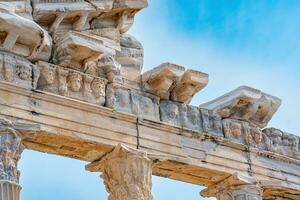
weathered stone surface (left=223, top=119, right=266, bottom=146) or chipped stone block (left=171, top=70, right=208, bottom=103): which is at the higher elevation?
chipped stone block (left=171, top=70, right=208, bottom=103)

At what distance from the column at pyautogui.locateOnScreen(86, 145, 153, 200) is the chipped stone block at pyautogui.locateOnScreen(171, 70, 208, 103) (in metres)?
1.76

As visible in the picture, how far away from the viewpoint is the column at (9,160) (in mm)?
13891

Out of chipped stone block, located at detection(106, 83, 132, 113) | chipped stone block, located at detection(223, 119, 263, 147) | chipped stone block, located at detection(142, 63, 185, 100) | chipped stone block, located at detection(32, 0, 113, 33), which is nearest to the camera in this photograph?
chipped stone block, located at detection(32, 0, 113, 33)

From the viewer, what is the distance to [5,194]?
1386 centimetres

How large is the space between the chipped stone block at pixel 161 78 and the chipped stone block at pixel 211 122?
99cm

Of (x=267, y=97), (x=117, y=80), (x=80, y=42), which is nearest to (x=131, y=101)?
(x=117, y=80)

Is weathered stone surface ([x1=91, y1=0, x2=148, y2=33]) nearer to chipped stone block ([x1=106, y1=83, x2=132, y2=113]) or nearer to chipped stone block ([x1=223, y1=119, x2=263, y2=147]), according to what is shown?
chipped stone block ([x1=106, y1=83, x2=132, y2=113])

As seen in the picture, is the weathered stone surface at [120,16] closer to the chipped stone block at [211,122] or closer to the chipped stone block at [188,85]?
the chipped stone block at [188,85]

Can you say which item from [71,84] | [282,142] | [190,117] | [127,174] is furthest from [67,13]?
[282,142]

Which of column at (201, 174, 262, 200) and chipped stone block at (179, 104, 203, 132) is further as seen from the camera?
column at (201, 174, 262, 200)

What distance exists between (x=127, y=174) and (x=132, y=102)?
1404mm

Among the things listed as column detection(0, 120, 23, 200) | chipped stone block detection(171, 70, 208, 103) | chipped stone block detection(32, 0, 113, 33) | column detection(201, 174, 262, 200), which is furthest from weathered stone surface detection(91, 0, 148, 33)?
column detection(201, 174, 262, 200)

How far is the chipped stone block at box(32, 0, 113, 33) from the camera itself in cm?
1581

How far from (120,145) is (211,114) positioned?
8.47ft
